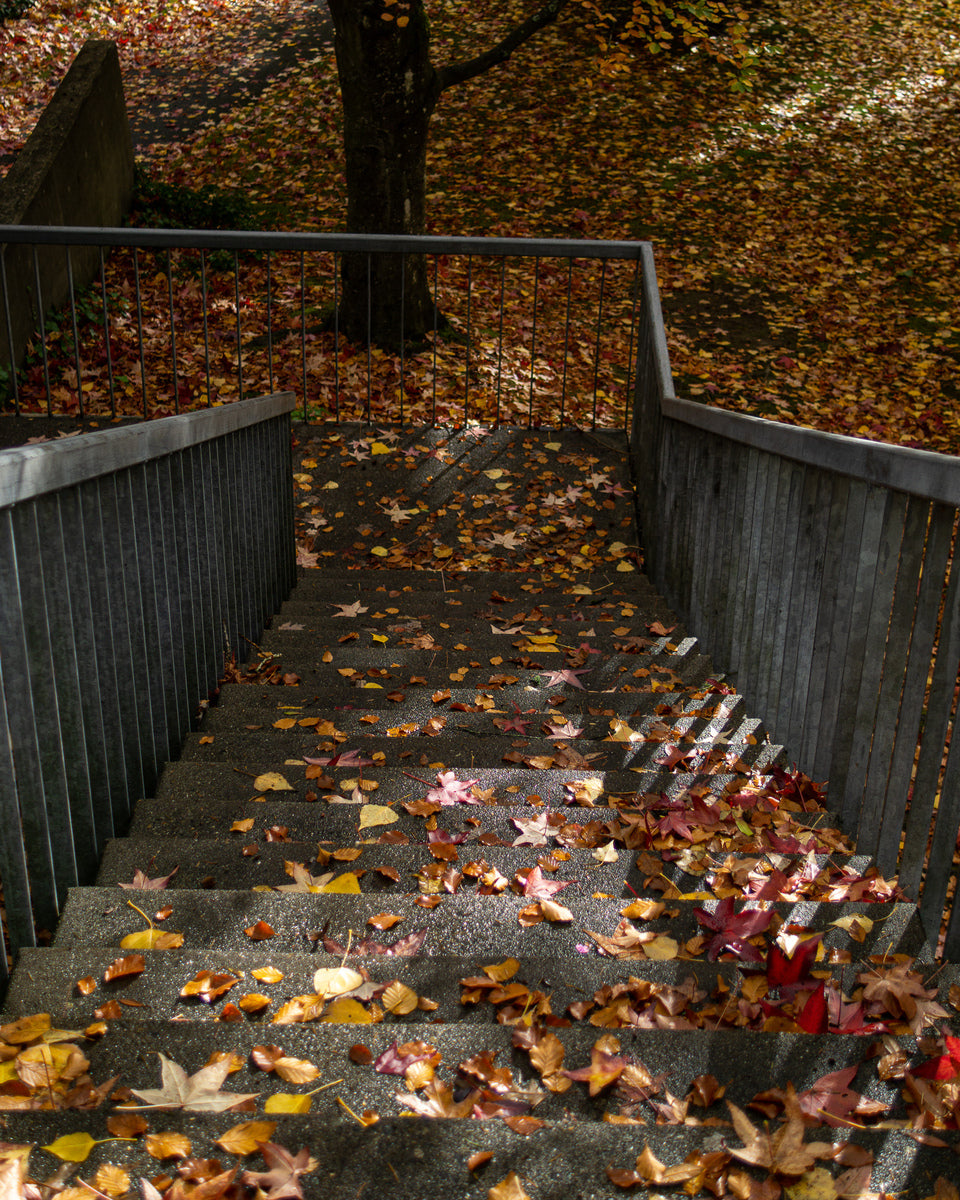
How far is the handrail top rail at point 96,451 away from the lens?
6.24ft

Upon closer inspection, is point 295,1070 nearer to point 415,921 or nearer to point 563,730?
point 415,921

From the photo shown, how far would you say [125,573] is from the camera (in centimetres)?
268

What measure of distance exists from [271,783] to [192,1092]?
1399 mm

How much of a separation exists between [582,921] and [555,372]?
6.91 m

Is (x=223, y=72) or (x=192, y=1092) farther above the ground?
(x=223, y=72)

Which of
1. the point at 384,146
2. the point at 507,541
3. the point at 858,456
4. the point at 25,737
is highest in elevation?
the point at 384,146

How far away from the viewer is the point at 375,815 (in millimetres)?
2773

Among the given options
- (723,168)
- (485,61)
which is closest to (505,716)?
(485,61)

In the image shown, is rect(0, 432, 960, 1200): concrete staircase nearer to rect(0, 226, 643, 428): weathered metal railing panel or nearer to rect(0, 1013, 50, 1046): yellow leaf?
rect(0, 1013, 50, 1046): yellow leaf

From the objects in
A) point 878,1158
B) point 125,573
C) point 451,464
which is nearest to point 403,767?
point 125,573

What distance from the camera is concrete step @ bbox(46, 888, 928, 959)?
2.11 metres

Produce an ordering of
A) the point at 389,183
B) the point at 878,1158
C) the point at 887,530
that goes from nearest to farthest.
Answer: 1. the point at 878,1158
2. the point at 887,530
3. the point at 389,183

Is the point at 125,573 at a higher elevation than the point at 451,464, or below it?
higher

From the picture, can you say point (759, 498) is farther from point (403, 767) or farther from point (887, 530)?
point (403, 767)
